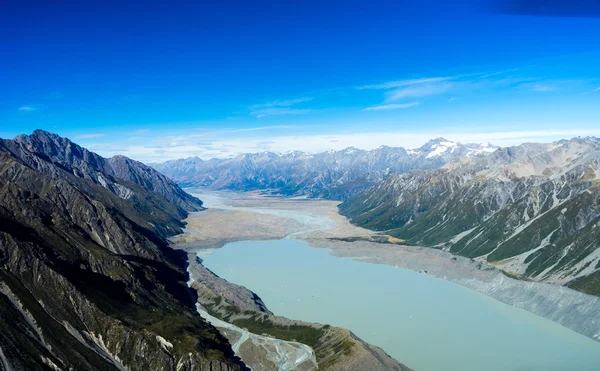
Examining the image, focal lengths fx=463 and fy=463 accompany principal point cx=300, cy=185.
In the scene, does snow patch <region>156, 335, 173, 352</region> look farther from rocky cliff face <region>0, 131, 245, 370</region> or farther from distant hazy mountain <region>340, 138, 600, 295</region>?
distant hazy mountain <region>340, 138, 600, 295</region>

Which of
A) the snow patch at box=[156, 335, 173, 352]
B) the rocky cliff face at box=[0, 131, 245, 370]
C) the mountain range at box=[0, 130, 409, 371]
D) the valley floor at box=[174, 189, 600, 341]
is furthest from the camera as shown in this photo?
the valley floor at box=[174, 189, 600, 341]

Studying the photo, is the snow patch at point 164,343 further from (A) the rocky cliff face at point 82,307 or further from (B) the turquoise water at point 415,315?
(B) the turquoise water at point 415,315

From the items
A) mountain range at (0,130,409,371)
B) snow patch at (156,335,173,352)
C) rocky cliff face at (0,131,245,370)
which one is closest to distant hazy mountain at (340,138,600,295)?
mountain range at (0,130,409,371)

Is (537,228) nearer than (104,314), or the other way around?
(104,314)

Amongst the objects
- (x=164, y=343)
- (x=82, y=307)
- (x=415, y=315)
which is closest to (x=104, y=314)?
(x=82, y=307)

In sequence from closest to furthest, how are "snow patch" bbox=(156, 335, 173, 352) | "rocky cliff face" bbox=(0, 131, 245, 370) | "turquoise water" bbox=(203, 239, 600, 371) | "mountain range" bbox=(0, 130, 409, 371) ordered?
1. "rocky cliff face" bbox=(0, 131, 245, 370)
2. "mountain range" bbox=(0, 130, 409, 371)
3. "snow patch" bbox=(156, 335, 173, 352)
4. "turquoise water" bbox=(203, 239, 600, 371)

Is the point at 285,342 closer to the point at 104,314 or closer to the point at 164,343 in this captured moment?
the point at 164,343

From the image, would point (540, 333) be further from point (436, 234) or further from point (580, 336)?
point (436, 234)

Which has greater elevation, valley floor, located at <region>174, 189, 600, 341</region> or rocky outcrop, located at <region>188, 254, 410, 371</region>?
rocky outcrop, located at <region>188, 254, 410, 371</region>

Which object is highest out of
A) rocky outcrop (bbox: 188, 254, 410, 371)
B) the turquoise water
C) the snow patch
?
the snow patch
